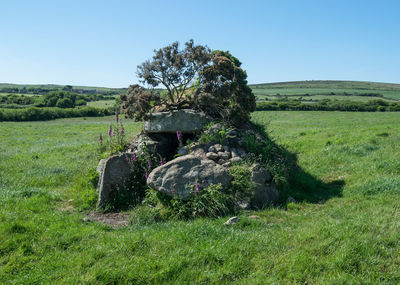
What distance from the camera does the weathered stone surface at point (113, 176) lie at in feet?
28.7

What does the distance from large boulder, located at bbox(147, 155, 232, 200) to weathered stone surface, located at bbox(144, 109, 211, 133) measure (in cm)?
212

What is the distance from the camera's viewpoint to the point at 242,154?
30.9ft

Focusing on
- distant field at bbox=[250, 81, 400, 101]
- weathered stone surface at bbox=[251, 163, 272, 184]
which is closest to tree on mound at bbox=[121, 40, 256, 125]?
weathered stone surface at bbox=[251, 163, 272, 184]

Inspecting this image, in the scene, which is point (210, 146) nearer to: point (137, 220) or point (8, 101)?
point (137, 220)

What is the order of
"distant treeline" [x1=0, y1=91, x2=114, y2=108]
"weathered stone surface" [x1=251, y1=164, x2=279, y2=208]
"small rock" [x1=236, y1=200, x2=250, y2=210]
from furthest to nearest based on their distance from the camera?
"distant treeline" [x1=0, y1=91, x2=114, y2=108], "weathered stone surface" [x1=251, y1=164, x2=279, y2=208], "small rock" [x1=236, y1=200, x2=250, y2=210]

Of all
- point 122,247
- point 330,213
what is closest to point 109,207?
point 122,247

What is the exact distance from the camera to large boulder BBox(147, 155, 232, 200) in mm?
7816

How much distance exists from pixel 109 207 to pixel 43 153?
989 centimetres

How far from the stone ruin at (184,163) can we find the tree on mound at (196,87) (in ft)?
1.85

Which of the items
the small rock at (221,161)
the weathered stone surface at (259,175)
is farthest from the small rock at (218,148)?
the weathered stone surface at (259,175)

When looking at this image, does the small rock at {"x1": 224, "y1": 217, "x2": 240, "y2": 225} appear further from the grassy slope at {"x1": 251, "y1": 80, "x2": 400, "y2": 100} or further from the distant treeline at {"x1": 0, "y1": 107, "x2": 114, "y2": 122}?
the grassy slope at {"x1": 251, "y1": 80, "x2": 400, "y2": 100}

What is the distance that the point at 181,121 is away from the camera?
10.3m

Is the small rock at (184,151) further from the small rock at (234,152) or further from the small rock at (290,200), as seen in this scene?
the small rock at (290,200)

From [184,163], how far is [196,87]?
3.79 metres
